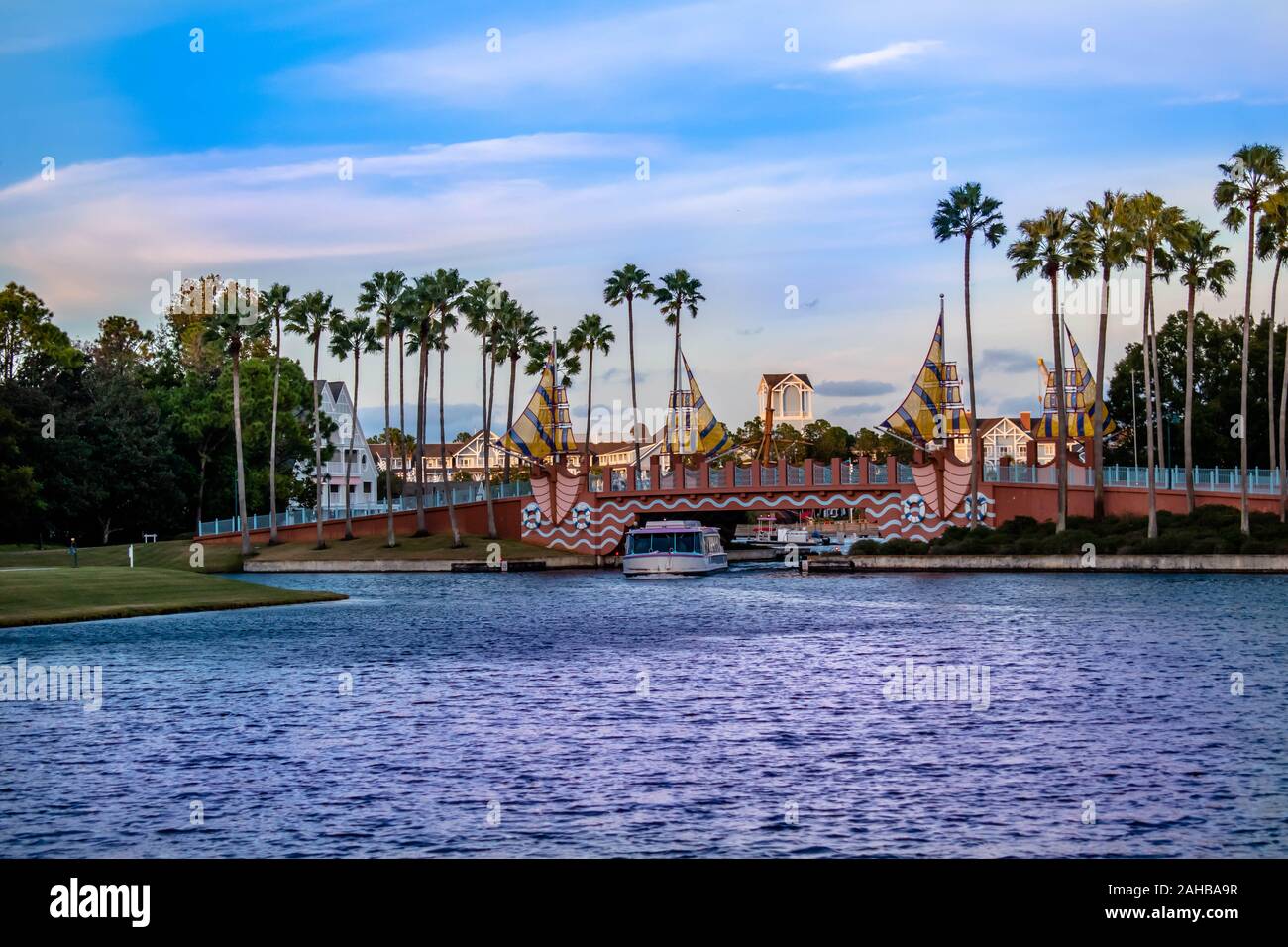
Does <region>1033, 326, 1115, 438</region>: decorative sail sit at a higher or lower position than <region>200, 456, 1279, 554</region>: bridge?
higher

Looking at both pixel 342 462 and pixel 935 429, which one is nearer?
pixel 935 429

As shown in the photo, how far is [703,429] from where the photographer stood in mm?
141625

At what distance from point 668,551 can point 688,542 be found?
329 centimetres

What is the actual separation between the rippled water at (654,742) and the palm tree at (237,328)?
58968 millimetres

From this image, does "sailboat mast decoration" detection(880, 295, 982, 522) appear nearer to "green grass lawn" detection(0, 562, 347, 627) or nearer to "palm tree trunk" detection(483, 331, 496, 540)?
"palm tree trunk" detection(483, 331, 496, 540)

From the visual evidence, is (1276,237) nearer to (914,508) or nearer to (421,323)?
(914,508)

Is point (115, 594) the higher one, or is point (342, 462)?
point (342, 462)

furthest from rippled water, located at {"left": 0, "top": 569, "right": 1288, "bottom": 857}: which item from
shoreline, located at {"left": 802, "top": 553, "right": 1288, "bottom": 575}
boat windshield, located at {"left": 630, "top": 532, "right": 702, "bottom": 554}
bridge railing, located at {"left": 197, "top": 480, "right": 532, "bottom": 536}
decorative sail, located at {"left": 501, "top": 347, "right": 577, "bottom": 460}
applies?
decorative sail, located at {"left": 501, "top": 347, "right": 577, "bottom": 460}

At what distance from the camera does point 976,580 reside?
9438cm

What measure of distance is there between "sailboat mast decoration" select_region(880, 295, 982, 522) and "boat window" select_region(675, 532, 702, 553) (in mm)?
16968

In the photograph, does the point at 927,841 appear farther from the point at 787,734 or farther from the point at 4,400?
the point at 4,400

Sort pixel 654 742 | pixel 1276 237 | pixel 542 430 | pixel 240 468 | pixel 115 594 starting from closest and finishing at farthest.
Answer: pixel 654 742 < pixel 115 594 < pixel 1276 237 < pixel 240 468 < pixel 542 430

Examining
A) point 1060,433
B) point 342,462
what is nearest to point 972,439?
point 1060,433

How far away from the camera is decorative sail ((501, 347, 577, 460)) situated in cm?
13912
